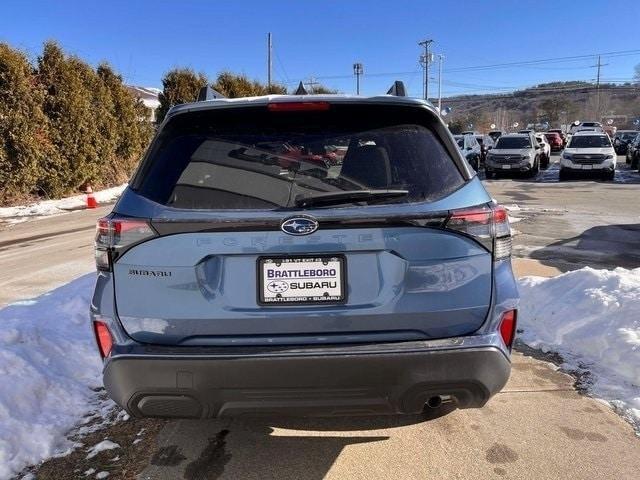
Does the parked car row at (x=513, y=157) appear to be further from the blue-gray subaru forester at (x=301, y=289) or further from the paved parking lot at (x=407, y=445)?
the blue-gray subaru forester at (x=301, y=289)

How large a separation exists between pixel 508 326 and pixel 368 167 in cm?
99

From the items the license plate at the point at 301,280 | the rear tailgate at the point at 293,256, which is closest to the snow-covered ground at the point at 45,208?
the rear tailgate at the point at 293,256

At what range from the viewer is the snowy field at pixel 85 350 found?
3.28 metres

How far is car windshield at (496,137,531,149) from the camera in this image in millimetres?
23516

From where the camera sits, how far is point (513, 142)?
23.7 m

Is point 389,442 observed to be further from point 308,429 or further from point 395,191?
point 395,191

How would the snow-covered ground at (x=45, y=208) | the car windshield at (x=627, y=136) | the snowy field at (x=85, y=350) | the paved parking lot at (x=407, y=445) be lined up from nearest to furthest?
the paved parking lot at (x=407, y=445), the snowy field at (x=85, y=350), the snow-covered ground at (x=45, y=208), the car windshield at (x=627, y=136)

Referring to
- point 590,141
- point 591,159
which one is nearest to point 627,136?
point 590,141

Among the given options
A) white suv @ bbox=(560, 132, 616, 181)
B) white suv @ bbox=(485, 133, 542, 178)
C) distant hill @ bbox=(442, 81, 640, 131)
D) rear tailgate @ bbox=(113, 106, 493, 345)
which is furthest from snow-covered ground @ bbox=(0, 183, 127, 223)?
distant hill @ bbox=(442, 81, 640, 131)

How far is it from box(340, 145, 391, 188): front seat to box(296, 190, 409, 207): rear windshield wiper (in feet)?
0.17

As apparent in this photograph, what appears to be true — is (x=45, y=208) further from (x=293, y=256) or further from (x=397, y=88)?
(x=293, y=256)

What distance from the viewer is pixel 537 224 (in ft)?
37.0

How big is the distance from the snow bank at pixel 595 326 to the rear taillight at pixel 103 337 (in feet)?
10.2

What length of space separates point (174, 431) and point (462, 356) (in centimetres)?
189
